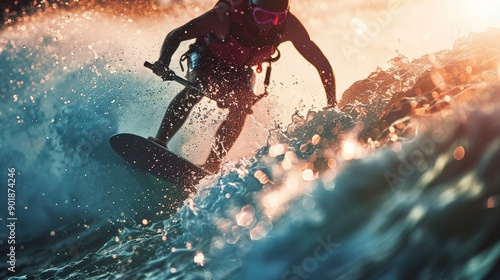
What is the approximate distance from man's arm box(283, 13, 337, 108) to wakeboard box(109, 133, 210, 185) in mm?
1311

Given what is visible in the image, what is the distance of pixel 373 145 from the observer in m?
1.88

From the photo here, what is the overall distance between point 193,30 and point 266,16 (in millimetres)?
591

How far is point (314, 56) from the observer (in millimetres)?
3828

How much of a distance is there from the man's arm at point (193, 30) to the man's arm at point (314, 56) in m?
0.64

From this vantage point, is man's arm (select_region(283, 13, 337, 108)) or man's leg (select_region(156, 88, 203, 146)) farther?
man's leg (select_region(156, 88, 203, 146))

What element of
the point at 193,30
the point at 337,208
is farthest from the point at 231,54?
the point at 337,208

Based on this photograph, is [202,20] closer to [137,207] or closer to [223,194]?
[223,194]

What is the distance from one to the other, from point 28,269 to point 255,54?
242cm

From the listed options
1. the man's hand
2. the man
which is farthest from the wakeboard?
the man's hand

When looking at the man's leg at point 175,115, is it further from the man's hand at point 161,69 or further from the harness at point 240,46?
the man's hand at point 161,69

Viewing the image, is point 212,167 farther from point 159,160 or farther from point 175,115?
point 175,115

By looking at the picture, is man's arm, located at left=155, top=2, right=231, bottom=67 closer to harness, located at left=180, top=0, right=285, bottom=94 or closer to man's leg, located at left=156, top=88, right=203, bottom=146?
harness, located at left=180, top=0, right=285, bottom=94

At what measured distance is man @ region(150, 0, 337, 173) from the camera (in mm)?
3432

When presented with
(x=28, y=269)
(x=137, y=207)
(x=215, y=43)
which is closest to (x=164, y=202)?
(x=137, y=207)
